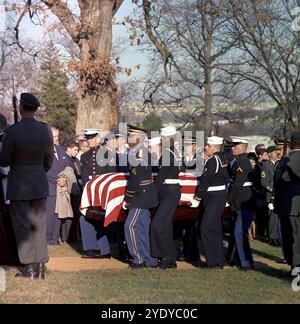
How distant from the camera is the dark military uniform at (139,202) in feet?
30.5

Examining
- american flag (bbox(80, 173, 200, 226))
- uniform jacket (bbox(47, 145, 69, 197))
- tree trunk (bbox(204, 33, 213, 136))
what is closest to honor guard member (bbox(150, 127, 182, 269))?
american flag (bbox(80, 173, 200, 226))

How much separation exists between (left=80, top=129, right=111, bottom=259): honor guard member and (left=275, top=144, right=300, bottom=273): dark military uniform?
9.79 feet

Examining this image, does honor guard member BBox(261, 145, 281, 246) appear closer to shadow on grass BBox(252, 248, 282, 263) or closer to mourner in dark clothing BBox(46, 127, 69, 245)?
shadow on grass BBox(252, 248, 282, 263)

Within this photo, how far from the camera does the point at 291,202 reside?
331 inches

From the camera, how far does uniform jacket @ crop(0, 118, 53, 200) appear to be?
7230 millimetres

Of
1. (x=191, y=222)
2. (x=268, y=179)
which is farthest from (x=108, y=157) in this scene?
(x=268, y=179)

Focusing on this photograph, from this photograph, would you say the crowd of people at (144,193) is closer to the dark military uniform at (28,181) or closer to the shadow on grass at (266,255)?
the dark military uniform at (28,181)

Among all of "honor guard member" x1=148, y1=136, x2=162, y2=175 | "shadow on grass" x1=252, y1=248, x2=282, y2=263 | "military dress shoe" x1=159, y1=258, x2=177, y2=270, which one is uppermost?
"honor guard member" x1=148, y1=136, x2=162, y2=175

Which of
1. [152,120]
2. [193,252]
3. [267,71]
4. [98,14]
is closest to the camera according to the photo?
[193,252]
